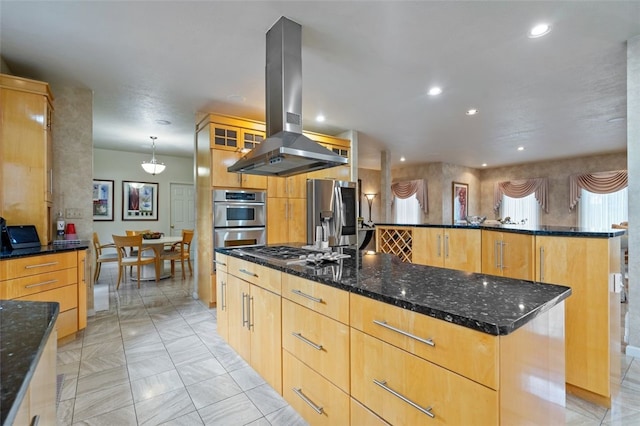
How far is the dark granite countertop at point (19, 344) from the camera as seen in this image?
52cm

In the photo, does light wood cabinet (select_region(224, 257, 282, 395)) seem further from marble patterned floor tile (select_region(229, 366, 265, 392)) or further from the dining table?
the dining table

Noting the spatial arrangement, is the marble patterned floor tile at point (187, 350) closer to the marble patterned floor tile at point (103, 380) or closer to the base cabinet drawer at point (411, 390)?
the marble patterned floor tile at point (103, 380)

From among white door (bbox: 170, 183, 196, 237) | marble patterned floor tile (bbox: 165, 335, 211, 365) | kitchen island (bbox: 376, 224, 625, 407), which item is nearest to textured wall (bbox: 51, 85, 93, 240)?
marble patterned floor tile (bbox: 165, 335, 211, 365)

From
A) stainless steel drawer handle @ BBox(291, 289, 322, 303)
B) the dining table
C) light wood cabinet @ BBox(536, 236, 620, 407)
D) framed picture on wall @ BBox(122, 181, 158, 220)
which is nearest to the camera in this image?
stainless steel drawer handle @ BBox(291, 289, 322, 303)

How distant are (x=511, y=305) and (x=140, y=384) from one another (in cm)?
236

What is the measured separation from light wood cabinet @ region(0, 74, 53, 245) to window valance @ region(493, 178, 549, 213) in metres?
9.93

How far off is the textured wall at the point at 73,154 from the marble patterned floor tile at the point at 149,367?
5.87ft

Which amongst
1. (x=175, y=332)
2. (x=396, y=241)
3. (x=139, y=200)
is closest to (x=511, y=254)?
(x=396, y=241)

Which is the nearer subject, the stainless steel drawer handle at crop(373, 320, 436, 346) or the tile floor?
the stainless steel drawer handle at crop(373, 320, 436, 346)

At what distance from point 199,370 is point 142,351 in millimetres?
695

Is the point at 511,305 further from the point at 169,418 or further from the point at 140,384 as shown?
the point at 140,384

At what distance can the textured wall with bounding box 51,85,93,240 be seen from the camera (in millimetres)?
3191

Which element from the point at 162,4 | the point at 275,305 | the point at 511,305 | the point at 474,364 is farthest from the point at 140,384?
the point at 162,4

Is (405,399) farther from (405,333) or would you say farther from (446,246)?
(446,246)
